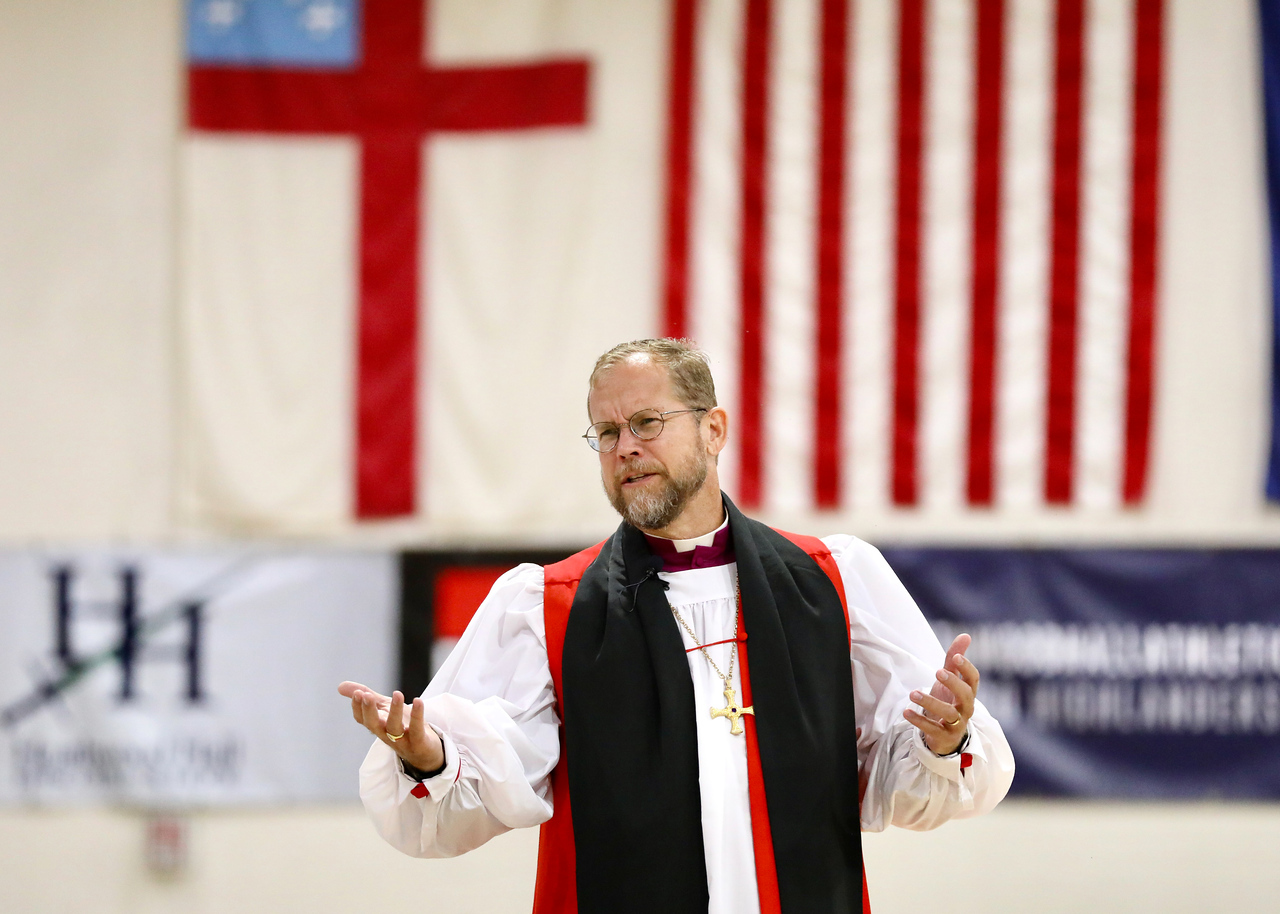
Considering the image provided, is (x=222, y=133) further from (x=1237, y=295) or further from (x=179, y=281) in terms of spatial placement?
(x=1237, y=295)

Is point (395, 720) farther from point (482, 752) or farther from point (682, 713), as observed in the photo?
point (682, 713)

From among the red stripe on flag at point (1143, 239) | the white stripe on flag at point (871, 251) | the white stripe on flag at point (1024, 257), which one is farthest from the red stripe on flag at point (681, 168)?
the red stripe on flag at point (1143, 239)

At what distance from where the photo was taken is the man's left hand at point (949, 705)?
5.74ft

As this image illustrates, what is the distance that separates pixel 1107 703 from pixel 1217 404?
101cm

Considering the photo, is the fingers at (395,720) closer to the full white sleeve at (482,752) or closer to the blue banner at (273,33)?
the full white sleeve at (482,752)

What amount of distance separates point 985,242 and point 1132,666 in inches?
56.0

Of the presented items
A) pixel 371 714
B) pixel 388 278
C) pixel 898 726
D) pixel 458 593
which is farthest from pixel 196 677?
pixel 898 726

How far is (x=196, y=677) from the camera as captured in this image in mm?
4059

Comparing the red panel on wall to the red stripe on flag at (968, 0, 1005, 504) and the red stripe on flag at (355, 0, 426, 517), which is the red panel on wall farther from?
the red stripe on flag at (968, 0, 1005, 504)

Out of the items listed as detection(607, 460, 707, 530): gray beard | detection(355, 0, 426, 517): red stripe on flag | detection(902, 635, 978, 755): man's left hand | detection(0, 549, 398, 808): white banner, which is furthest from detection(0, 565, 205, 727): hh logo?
detection(902, 635, 978, 755): man's left hand

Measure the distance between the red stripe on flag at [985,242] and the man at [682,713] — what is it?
76.7 inches

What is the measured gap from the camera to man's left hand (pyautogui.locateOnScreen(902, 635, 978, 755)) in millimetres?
1750

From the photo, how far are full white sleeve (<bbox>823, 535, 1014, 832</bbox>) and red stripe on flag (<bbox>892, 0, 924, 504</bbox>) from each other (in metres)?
1.86

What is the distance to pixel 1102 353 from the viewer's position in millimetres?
3908
